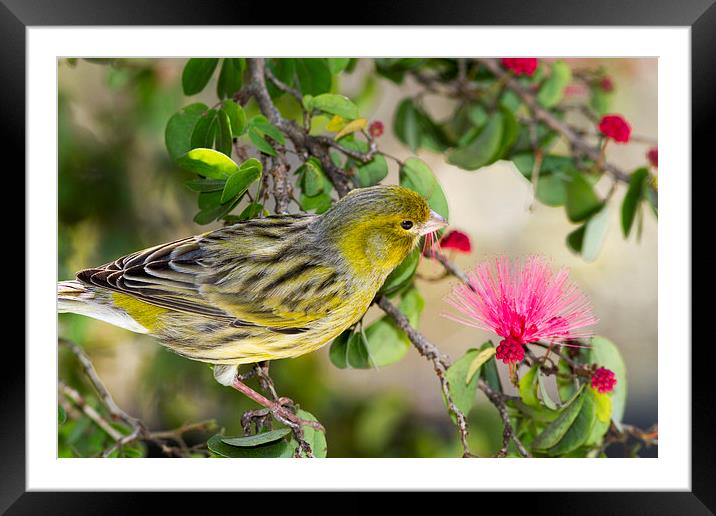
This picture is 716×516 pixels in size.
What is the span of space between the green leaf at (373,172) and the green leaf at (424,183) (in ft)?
0.15

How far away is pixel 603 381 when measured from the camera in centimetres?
140

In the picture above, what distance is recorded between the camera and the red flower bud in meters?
1.48

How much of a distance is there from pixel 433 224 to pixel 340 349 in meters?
0.38

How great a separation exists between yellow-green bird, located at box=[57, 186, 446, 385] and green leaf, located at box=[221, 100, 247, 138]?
0.21m

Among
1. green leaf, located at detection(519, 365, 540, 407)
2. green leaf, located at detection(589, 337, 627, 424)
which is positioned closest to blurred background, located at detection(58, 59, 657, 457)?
green leaf, located at detection(589, 337, 627, 424)

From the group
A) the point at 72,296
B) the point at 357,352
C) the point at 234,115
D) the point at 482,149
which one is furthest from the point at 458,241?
the point at 72,296

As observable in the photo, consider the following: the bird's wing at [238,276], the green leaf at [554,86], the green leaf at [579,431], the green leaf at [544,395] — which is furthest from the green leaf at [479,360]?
the green leaf at [554,86]

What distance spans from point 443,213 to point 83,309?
847 millimetres

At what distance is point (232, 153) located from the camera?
→ 4.58 feet

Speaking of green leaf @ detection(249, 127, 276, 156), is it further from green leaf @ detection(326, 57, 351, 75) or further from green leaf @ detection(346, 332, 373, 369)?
green leaf @ detection(346, 332, 373, 369)

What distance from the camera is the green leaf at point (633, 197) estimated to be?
1537mm

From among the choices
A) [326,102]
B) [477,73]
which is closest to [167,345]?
[326,102]

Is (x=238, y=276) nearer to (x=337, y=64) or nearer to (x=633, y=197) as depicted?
(x=337, y=64)

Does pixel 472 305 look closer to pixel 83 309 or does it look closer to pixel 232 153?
pixel 232 153
